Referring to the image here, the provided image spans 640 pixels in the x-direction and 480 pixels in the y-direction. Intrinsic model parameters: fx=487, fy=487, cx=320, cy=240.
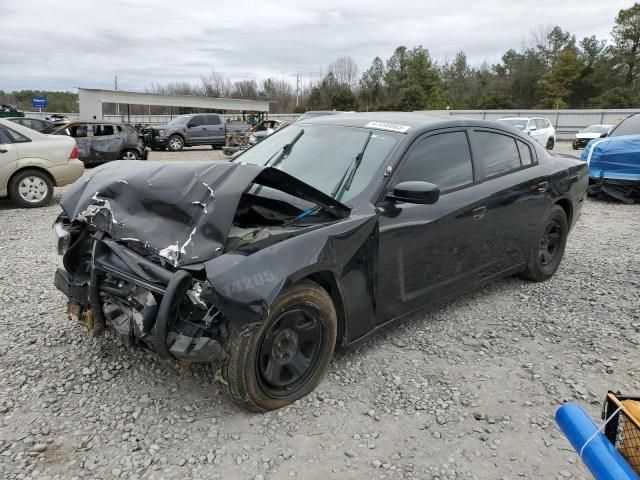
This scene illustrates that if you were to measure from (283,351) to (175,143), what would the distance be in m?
21.2

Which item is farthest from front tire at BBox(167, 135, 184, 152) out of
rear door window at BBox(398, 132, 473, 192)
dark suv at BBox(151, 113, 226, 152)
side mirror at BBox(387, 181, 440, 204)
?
side mirror at BBox(387, 181, 440, 204)

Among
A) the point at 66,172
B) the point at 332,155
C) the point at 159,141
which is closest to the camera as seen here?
the point at 332,155

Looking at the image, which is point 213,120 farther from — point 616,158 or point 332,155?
point 332,155

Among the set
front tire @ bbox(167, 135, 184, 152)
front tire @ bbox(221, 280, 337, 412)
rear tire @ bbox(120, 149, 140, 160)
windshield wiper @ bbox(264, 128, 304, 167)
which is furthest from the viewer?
front tire @ bbox(167, 135, 184, 152)

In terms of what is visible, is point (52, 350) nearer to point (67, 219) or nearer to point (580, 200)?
point (67, 219)

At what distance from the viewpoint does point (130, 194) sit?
287 centimetres

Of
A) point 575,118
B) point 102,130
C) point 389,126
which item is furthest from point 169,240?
point 575,118

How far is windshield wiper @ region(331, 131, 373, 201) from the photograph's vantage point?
3176 mm

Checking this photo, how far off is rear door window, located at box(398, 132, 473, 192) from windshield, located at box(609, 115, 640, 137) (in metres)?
7.85

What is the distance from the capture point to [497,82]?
5725 cm

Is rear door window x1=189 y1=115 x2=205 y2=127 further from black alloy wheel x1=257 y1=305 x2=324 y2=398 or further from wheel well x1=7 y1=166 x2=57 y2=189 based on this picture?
black alloy wheel x1=257 y1=305 x2=324 y2=398

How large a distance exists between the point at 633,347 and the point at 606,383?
0.69 metres

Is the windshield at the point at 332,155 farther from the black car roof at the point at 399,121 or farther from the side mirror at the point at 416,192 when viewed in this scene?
the side mirror at the point at 416,192

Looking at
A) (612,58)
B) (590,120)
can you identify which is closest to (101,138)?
(590,120)
